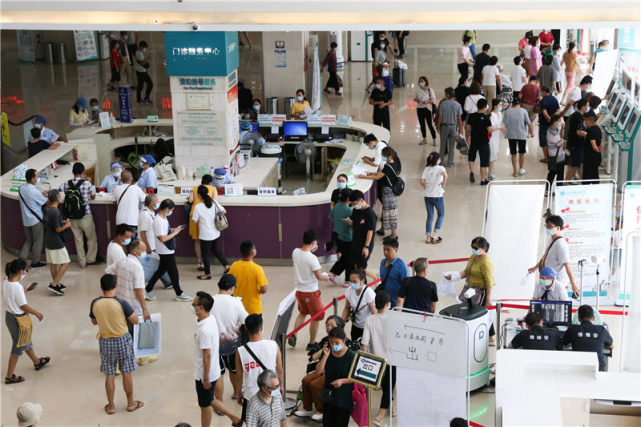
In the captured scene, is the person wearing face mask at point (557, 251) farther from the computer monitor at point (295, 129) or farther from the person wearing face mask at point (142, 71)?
the person wearing face mask at point (142, 71)

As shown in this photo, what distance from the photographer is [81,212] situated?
1058cm

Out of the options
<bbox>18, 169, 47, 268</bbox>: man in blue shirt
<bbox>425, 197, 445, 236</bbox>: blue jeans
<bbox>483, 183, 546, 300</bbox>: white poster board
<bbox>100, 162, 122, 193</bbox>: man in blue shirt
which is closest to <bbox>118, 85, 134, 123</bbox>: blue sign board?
<bbox>100, 162, 122, 193</bbox>: man in blue shirt

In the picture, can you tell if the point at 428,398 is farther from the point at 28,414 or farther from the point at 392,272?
the point at 28,414

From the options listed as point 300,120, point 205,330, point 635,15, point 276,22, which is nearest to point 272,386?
point 205,330

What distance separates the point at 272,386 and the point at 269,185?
693 cm

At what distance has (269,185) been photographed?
1280 cm

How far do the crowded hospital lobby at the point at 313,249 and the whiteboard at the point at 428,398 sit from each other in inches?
0.6

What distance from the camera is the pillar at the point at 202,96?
1168 centimetres

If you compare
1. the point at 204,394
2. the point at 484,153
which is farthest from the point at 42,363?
the point at 484,153

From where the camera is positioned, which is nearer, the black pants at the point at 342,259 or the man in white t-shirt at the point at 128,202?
the black pants at the point at 342,259

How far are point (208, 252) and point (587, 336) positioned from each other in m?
4.83

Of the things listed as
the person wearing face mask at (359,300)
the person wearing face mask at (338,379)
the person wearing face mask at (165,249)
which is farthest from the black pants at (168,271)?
the person wearing face mask at (338,379)

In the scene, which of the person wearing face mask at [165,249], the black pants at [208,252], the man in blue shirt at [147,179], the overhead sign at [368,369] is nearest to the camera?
the overhead sign at [368,369]

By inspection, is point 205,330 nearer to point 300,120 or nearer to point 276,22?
point 276,22
